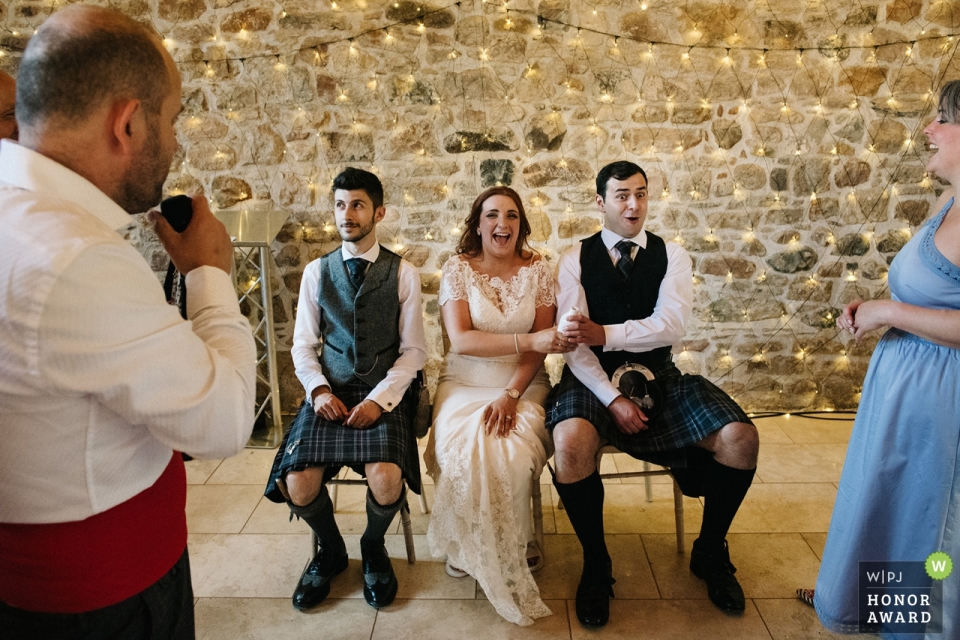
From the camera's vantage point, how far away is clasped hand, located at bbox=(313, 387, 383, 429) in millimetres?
2217

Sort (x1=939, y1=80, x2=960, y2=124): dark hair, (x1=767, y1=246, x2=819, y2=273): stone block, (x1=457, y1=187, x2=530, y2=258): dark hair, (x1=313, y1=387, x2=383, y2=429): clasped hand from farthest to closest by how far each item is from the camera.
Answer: (x1=767, y1=246, x2=819, y2=273): stone block
(x1=457, y1=187, x2=530, y2=258): dark hair
(x1=313, y1=387, x2=383, y2=429): clasped hand
(x1=939, y1=80, x2=960, y2=124): dark hair

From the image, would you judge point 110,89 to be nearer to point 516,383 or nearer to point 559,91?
point 516,383

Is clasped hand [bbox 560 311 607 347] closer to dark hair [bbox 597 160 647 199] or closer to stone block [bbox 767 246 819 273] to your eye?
dark hair [bbox 597 160 647 199]

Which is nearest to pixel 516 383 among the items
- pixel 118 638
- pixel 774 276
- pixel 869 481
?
pixel 869 481

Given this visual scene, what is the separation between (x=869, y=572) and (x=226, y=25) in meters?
3.72

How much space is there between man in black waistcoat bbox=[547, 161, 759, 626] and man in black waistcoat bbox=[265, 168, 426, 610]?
59 centimetres

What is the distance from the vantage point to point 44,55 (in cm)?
81

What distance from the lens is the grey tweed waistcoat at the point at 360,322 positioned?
2.41 meters

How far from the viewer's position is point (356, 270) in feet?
8.05

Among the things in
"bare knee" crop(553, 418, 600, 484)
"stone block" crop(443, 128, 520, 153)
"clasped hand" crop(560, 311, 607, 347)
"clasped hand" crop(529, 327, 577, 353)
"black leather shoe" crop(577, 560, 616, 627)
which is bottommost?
"black leather shoe" crop(577, 560, 616, 627)

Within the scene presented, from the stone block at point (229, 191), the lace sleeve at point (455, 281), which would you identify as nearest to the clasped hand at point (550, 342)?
the lace sleeve at point (455, 281)

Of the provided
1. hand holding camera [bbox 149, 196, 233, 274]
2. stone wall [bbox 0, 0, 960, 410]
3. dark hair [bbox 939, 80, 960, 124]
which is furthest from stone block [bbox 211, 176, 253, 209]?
dark hair [bbox 939, 80, 960, 124]

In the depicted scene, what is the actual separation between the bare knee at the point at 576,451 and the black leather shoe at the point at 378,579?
69cm

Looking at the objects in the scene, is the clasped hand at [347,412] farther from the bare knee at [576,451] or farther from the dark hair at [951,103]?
the dark hair at [951,103]
